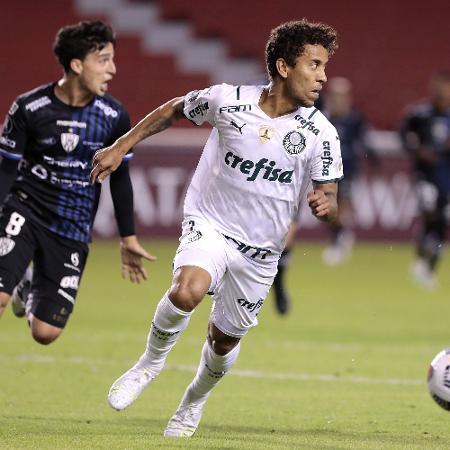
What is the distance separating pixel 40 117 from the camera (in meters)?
7.46

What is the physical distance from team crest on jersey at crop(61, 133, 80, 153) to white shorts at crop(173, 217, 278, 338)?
1157 millimetres

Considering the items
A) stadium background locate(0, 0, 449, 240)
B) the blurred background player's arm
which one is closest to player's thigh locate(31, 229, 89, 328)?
the blurred background player's arm

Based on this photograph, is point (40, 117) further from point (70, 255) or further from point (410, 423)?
point (410, 423)

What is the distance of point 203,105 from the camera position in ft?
21.9

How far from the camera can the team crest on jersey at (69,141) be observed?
24.6ft

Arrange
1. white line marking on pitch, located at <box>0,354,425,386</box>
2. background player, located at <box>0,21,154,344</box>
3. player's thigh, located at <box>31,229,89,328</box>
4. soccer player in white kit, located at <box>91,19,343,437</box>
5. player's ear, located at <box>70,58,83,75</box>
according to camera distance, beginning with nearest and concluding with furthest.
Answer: soccer player in white kit, located at <box>91,19,343,437</box> < background player, located at <box>0,21,154,344</box> < player's ear, located at <box>70,58,83,75</box> < player's thigh, located at <box>31,229,89,328</box> < white line marking on pitch, located at <box>0,354,425,386</box>

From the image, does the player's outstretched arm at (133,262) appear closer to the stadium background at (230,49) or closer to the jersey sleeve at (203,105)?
the jersey sleeve at (203,105)

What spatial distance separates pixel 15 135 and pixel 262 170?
1.66 meters

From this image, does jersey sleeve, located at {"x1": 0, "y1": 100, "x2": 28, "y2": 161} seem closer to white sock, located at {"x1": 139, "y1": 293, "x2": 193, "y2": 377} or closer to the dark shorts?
the dark shorts

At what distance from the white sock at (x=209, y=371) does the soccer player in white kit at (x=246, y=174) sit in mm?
12

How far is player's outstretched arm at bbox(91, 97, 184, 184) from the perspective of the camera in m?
6.46

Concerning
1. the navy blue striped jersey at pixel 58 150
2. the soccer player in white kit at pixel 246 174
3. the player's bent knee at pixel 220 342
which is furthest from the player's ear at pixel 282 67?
the player's bent knee at pixel 220 342

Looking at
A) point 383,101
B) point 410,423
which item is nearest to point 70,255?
point 410,423

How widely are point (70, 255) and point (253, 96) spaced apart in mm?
1793
